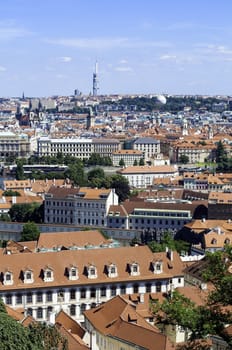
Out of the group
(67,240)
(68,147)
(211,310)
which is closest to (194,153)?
(68,147)

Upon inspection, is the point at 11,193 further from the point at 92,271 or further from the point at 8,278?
the point at 8,278

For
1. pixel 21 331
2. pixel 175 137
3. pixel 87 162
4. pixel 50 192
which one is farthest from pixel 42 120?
pixel 21 331

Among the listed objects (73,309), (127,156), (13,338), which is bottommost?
(127,156)

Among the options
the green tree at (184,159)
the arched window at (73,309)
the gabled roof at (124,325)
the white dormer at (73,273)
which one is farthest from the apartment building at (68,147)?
the gabled roof at (124,325)

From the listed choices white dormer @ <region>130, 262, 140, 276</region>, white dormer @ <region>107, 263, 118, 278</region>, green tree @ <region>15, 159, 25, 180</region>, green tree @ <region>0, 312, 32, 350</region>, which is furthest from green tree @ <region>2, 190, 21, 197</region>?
green tree @ <region>0, 312, 32, 350</region>

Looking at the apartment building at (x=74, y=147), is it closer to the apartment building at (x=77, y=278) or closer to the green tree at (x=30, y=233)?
the green tree at (x=30, y=233)
